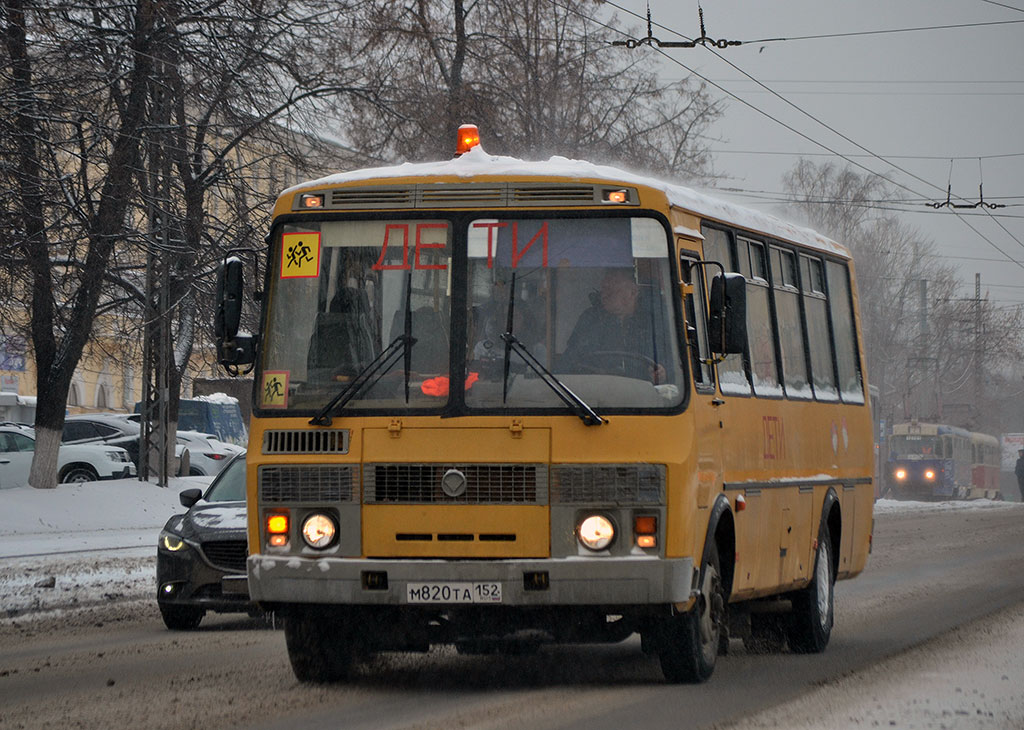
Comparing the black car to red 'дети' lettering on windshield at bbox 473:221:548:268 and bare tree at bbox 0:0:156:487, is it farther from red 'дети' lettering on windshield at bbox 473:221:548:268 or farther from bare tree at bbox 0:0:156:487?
bare tree at bbox 0:0:156:487

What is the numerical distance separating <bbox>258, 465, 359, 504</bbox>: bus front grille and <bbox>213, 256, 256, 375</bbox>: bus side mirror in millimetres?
576

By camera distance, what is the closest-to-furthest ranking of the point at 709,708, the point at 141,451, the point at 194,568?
the point at 709,708 < the point at 194,568 < the point at 141,451

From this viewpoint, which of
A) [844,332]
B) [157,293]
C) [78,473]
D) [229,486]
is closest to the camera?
[844,332]

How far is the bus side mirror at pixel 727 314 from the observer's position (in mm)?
8859

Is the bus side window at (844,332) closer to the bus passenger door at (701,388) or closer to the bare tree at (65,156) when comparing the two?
the bus passenger door at (701,388)

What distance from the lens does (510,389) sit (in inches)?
345

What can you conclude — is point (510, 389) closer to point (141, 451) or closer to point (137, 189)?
point (137, 189)

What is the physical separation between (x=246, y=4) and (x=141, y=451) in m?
11.0

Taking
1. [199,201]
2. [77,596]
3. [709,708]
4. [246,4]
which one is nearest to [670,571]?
[709,708]

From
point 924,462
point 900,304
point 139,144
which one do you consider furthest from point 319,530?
point 900,304

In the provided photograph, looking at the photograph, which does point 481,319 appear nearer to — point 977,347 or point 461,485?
point 461,485

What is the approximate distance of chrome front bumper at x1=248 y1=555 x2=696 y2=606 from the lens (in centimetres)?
848

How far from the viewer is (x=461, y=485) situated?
859cm

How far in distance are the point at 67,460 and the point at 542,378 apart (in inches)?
1057
